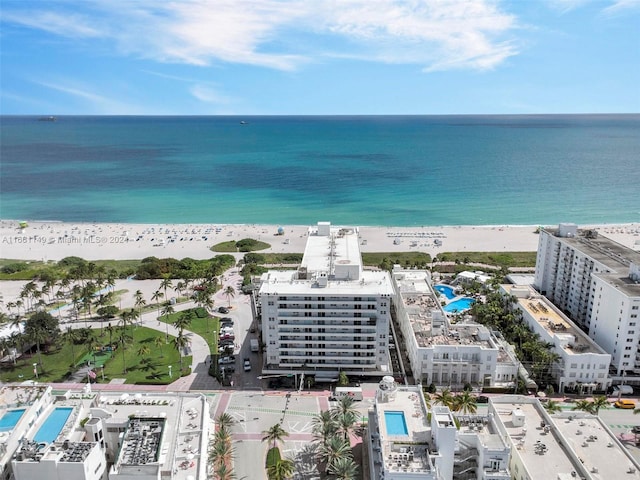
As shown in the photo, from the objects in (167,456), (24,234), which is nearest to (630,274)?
(167,456)

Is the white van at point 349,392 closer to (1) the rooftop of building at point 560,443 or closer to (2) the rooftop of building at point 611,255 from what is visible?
(1) the rooftop of building at point 560,443

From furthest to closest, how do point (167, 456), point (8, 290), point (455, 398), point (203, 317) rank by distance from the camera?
point (8, 290)
point (203, 317)
point (455, 398)
point (167, 456)

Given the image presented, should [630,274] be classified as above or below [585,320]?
above

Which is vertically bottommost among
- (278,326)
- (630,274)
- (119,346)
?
(119,346)

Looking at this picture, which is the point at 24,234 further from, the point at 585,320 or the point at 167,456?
the point at 585,320

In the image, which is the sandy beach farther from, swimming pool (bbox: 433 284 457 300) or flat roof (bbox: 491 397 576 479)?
flat roof (bbox: 491 397 576 479)

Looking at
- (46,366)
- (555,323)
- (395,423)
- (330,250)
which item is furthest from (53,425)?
(555,323)

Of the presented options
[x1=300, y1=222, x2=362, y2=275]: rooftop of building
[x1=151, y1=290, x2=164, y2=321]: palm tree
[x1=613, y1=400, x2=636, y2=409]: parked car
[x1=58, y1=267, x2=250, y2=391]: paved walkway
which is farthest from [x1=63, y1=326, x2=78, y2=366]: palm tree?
[x1=613, y1=400, x2=636, y2=409]: parked car
